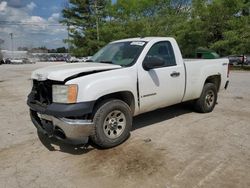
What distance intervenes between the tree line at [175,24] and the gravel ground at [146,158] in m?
18.5

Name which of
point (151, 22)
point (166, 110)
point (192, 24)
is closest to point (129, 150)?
point (166, 110)

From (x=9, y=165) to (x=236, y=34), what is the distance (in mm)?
22086

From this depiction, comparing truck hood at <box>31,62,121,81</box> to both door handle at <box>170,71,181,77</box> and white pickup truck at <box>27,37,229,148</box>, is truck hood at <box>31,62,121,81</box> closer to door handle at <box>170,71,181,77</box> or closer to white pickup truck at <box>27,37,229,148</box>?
white pickup truck at <box>27,37,229,148</box>

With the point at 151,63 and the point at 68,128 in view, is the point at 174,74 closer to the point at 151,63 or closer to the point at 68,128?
the point at 151,63

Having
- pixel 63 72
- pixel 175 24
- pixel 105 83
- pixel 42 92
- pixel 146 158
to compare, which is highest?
pixel 175 24

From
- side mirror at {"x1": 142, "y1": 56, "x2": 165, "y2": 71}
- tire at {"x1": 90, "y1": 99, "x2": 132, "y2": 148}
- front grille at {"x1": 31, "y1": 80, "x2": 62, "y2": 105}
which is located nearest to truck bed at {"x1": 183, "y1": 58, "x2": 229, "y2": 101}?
side mirror at {"x1": 142, "y1": 56, "x2": 165, "y2": 71}

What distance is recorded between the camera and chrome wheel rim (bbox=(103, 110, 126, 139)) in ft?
15.1

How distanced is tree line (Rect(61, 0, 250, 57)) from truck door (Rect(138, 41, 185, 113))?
18.1 m

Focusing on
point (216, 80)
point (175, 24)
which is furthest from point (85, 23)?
point (216, 80)

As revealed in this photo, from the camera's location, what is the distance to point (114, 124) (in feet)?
15.5

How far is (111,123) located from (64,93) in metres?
0.97

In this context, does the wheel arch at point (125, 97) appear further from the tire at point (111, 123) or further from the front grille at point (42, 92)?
the front grille at point (42, 92)

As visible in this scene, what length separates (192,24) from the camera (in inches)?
983

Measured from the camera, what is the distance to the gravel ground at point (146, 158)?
11.7ft
